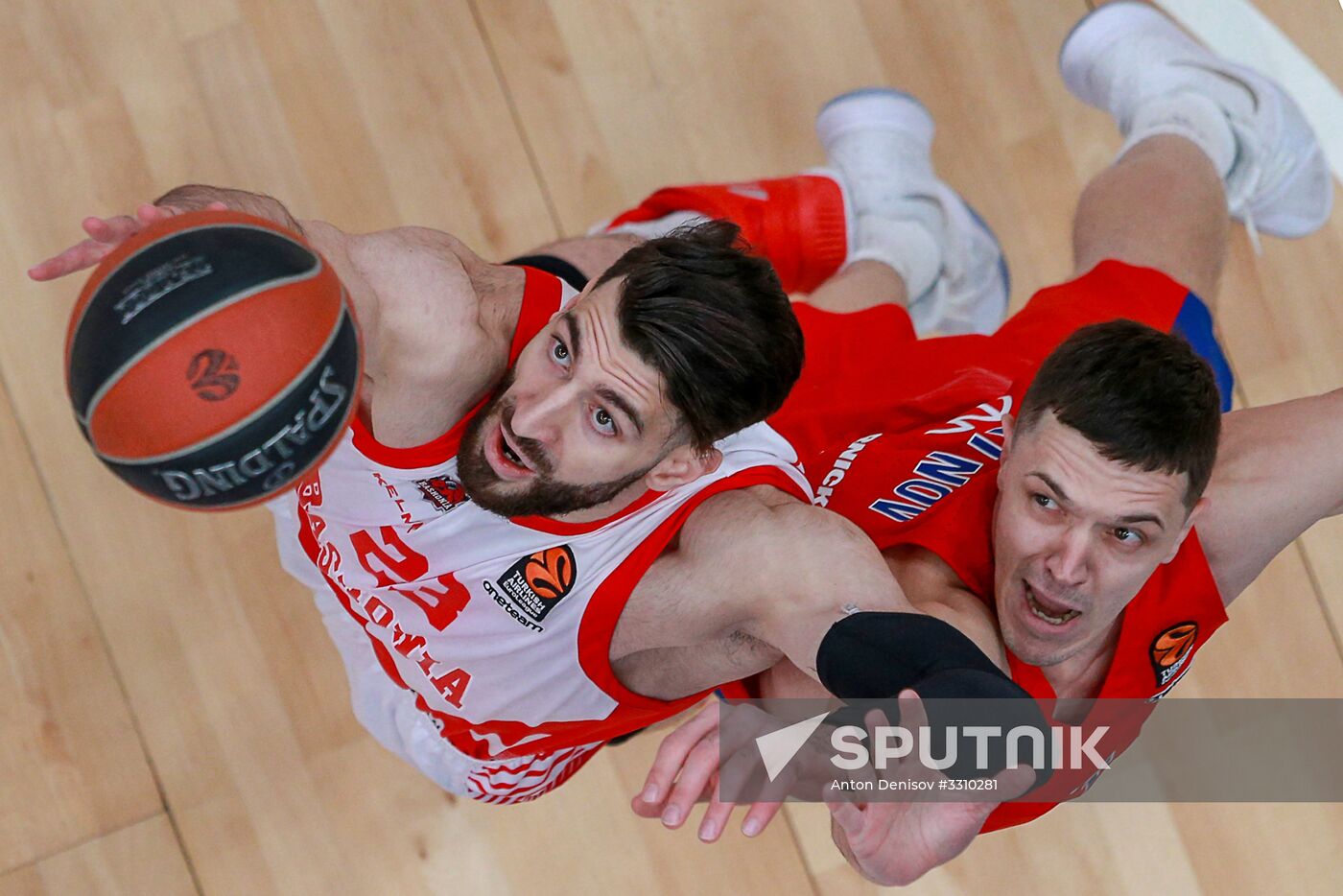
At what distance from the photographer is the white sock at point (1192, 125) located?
231 centimetres

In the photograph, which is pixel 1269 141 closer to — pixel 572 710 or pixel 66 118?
pixel 572 710

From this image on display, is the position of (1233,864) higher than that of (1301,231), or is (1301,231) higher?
(1301,231)

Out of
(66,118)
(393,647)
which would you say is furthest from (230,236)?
(66,118)

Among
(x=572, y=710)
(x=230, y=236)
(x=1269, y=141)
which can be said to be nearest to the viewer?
(x=230, y=236)

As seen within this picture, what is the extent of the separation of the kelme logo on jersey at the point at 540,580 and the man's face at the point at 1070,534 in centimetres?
63

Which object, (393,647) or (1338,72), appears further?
(1338,72)

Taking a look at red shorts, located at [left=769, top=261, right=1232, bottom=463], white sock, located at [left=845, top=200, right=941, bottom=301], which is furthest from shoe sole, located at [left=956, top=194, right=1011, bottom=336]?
red shorts, located at [left=769, top=261, right=1232, bottom=463]

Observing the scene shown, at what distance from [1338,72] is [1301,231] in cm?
40

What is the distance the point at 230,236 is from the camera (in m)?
1.22

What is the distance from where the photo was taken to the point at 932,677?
4.21 ft

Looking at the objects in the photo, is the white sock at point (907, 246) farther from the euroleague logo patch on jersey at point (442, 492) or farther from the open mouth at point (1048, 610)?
the euroleague logo patch on jersey at point (442, 492)

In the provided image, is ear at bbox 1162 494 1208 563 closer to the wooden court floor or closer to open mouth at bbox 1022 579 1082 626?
open mouth at bbox 1022 579 1082 626

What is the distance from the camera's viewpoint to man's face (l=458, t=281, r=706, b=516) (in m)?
1.55

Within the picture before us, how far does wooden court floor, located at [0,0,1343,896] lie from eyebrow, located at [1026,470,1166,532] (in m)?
0.99
